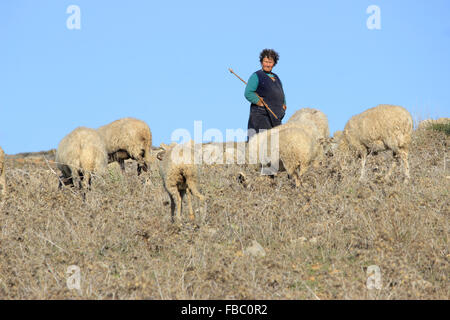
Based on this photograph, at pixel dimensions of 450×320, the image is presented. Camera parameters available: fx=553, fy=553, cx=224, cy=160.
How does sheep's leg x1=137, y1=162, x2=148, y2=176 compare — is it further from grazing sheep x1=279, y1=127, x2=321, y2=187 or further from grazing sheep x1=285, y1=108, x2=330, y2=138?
grazing sheep x1=279, y1=127, x2=321, y2=187

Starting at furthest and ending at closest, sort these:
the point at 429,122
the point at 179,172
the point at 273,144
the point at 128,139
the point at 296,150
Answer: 1. the point at 429,122
2. the point at 128,139
3. the point at 273,144
4. the point at 296,150
5. the point at 179,172

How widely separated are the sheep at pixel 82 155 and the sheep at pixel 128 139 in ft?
7.58

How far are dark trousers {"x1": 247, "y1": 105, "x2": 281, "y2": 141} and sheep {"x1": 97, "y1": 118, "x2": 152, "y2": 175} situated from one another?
296 centimetres

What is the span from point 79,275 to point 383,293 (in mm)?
2938

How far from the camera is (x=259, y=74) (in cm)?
1088

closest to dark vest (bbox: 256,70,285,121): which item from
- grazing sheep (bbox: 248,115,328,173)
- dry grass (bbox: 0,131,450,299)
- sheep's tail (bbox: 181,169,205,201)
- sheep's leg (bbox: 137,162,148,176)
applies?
grazing sheep (bbox: 248,115,328,173)

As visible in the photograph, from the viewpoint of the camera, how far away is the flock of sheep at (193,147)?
289 inches

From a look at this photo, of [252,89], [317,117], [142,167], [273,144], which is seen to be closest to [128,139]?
[142,167]

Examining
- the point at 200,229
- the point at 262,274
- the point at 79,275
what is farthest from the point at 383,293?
the point at 79,275

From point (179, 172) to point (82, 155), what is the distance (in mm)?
3381

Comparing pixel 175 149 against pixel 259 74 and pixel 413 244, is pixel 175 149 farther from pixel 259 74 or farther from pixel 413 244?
pixel 259 74

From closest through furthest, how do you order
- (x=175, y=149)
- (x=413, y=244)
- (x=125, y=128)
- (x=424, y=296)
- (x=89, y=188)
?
(x=424, y=296), (x=413, y=244), (x=175, y=149), (x=89, y=188), (x=125, y=128)

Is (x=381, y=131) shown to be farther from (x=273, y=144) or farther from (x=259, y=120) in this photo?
(x=273, y=144)

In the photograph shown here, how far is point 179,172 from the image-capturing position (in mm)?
7191
